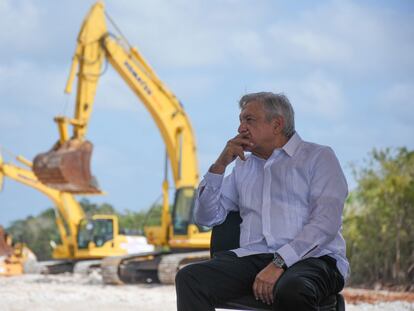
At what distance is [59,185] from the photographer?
47.4ft

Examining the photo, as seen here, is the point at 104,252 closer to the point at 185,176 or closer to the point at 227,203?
the point at 185,176

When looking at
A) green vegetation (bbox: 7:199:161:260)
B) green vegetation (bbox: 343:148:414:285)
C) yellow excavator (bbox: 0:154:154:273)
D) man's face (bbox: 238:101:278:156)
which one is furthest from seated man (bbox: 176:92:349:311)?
green vegetation (bbox: 7:199:161:260)

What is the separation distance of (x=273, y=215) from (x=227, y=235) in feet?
0.93

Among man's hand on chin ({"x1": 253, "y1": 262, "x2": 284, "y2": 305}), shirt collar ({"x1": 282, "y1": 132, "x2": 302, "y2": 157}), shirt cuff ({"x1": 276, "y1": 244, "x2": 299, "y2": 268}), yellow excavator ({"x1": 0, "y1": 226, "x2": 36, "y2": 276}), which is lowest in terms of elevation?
yellow excavator ({"x1": 0, "y1": 226, "x2": 36, "y2": 276})

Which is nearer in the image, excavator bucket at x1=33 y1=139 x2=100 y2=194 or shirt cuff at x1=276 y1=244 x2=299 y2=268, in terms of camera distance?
shirt cuff at x1=276 y1=244 x2=299 y2=268

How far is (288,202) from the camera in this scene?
10.5ft

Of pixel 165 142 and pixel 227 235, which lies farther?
pixel 165 142

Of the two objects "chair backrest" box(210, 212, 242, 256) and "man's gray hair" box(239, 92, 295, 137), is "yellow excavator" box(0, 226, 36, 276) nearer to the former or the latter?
"chair backrest" box(210, 212, 242, 256)

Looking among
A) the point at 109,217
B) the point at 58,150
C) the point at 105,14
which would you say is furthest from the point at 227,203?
the point at 109,217

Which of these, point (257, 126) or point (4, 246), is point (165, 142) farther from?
point (257, 126)

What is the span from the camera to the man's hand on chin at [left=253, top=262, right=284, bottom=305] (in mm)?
2994

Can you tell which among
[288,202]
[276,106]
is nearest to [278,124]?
[276,106]

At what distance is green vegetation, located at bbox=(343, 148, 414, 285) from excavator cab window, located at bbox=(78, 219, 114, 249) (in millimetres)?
7368

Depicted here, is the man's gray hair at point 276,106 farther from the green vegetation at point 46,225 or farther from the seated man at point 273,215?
the green vegetation at point 46,225
